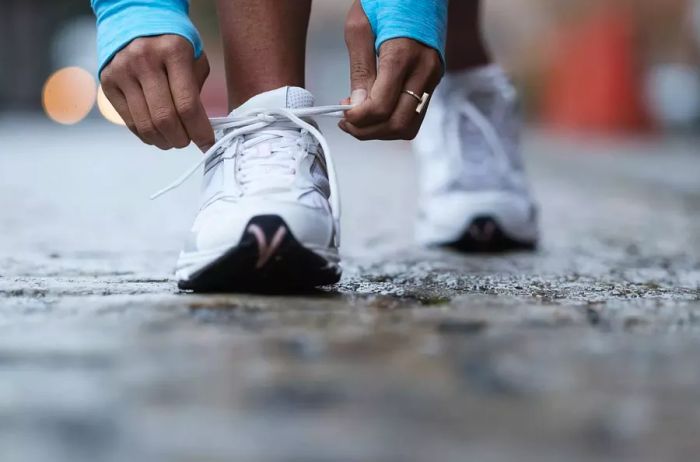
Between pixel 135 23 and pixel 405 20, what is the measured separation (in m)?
0.31

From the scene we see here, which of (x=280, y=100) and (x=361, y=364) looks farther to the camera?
(x=280, y=100)

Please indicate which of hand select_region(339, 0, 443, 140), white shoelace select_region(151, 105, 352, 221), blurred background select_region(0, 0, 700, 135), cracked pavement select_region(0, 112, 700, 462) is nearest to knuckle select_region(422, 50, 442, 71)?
hand select_region(339, 0, 443, 140)

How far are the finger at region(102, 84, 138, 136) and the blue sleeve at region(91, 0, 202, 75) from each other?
0.03 meters

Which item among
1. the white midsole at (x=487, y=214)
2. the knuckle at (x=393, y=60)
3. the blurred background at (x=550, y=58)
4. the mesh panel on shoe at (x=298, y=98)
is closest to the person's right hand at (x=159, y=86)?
the mesh panel on shoe at (x=298, y=98)

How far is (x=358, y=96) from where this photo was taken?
1.16 m

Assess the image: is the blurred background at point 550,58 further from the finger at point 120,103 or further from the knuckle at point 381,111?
the knuckle at point 381,111

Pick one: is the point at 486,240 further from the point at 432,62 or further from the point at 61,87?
the point at 61,87

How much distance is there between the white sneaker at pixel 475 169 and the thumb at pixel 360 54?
2.01ft

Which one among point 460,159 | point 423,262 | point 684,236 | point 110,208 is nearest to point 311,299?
point 423,262

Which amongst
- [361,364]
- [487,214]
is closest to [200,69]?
[361,364]

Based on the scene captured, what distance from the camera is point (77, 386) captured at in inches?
28.0

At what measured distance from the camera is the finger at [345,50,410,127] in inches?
44.3

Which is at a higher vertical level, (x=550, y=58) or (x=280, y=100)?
(x=550, y=58)

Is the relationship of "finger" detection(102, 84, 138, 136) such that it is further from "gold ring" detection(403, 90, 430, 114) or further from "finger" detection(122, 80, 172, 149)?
"gold ring" detection(403, 90, 430, 114)
